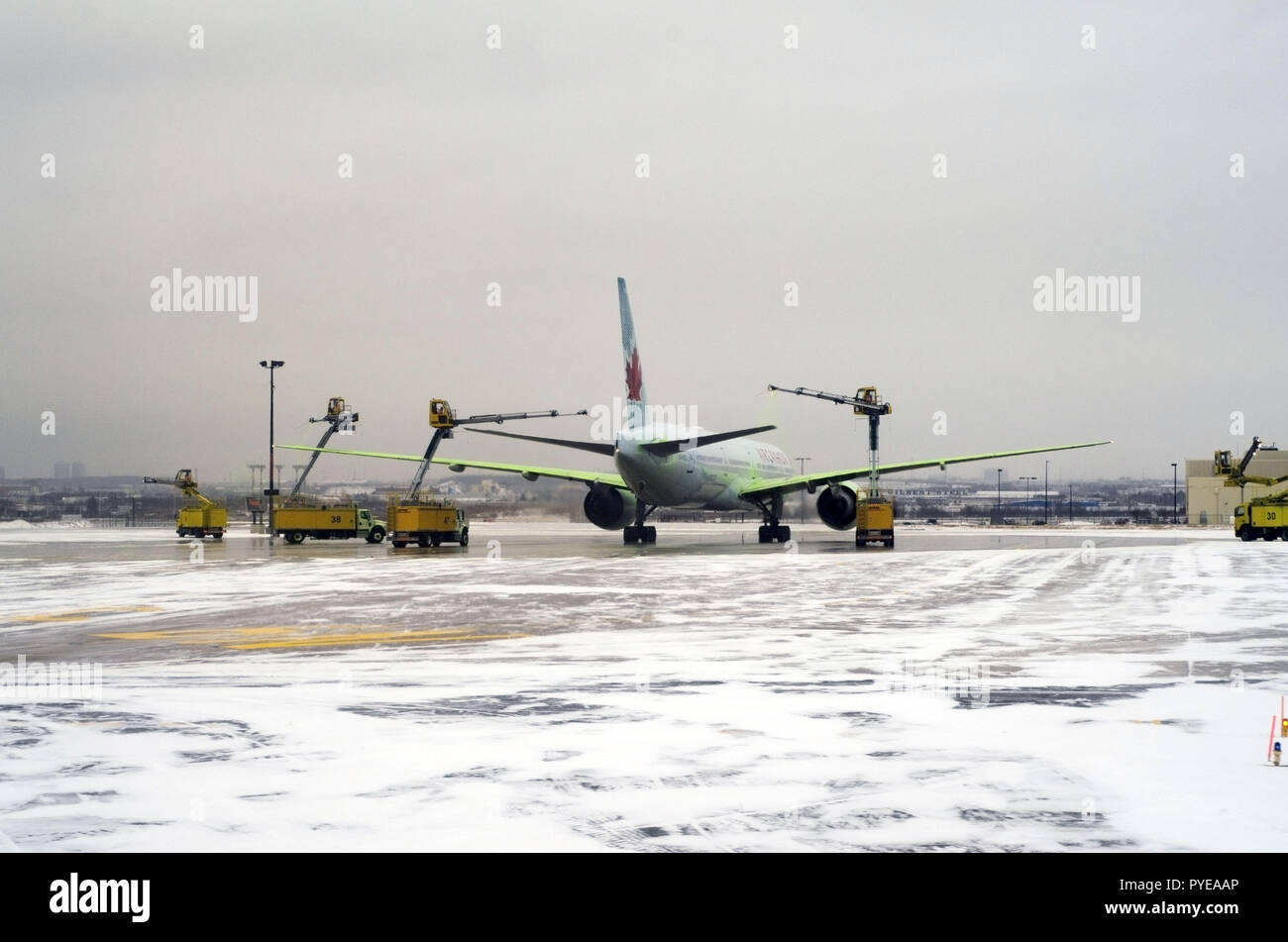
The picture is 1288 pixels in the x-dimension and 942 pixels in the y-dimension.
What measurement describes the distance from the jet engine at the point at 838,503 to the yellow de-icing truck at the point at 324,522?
24099mm

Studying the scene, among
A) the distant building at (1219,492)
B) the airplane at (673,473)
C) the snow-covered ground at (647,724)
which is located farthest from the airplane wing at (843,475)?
the distant building at (1219,492)

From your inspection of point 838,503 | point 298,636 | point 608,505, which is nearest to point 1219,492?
point 838,503

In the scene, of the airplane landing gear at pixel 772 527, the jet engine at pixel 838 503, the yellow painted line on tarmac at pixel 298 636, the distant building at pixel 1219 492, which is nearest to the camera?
the yellow painted line on tarmac at pixel 298 636

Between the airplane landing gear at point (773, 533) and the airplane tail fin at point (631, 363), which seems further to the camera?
the airplane landing gear at point (773, 533)

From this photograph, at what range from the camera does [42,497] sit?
18288 cm

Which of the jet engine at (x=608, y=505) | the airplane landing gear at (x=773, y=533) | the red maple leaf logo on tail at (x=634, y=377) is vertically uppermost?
the red maple leaf logo on tail at (x=634, y=377)

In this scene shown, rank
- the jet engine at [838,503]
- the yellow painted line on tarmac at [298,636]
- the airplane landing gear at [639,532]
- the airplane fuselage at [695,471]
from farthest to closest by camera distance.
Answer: the jet engine at [838,503], the airplane landing gear at [639,532], the airplane fuselage at [695,471], the yellow painted line on tarmac at [298,636]

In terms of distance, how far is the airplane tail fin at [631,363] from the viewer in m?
50.4

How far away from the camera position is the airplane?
47.1m

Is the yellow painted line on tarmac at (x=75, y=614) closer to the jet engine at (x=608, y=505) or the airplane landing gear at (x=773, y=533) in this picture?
the jet engine at (x=608, y=505)

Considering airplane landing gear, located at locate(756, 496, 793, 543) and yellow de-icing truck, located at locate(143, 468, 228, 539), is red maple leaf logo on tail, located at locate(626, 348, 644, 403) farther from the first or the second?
yellow de-icing truck, located at locate(143, 468, 228, 539)

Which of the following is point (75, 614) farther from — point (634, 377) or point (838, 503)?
point (838, 503)

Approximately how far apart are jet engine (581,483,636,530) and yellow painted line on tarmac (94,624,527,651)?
37975mm

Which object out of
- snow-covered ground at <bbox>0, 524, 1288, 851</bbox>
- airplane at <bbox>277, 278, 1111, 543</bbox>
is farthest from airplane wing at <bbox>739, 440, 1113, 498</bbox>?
snow-covered ground at <bbox>0, 524, 1288, 851</bbox>
